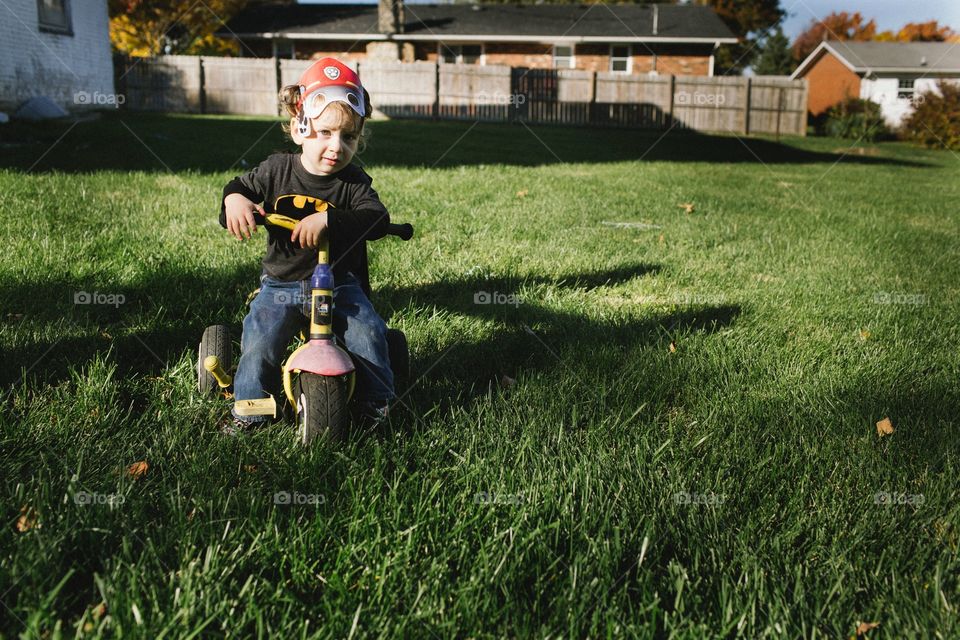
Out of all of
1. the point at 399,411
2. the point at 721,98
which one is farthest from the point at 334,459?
the point at 721,98

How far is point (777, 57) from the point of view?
163ft

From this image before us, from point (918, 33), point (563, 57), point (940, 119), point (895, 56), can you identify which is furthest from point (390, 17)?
point (918, 33)

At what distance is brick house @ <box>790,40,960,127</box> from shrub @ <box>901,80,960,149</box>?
8798mm

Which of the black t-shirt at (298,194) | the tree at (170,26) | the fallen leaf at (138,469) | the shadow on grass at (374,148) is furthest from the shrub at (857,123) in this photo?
the fallen leaf at (138,469)

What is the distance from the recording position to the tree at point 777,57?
4941 cm

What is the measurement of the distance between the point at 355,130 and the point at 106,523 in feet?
4.94

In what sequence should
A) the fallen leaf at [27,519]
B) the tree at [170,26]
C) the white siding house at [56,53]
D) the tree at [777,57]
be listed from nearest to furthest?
1. the fallen leaf at [27,519]
2. the white siding house at [56,53]
3. the tree at [170,26]
4. the tree at [777,57]

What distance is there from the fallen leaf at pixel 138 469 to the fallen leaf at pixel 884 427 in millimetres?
2339

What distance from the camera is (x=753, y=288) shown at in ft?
15.1

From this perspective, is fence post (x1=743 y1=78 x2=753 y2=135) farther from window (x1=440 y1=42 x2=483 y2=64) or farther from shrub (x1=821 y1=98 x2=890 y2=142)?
window (x1=440 y1=42 x2=483 y2=64)

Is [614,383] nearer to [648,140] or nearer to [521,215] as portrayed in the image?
[521,215]

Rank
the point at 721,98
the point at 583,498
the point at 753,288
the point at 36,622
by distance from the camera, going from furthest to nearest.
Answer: the point at 721,98, the point at 753,288, the point at 583,498, the point at 36,622

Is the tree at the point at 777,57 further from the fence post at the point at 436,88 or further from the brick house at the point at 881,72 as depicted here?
the fence post at the point at 436,88

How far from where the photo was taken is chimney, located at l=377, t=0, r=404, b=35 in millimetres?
31156
